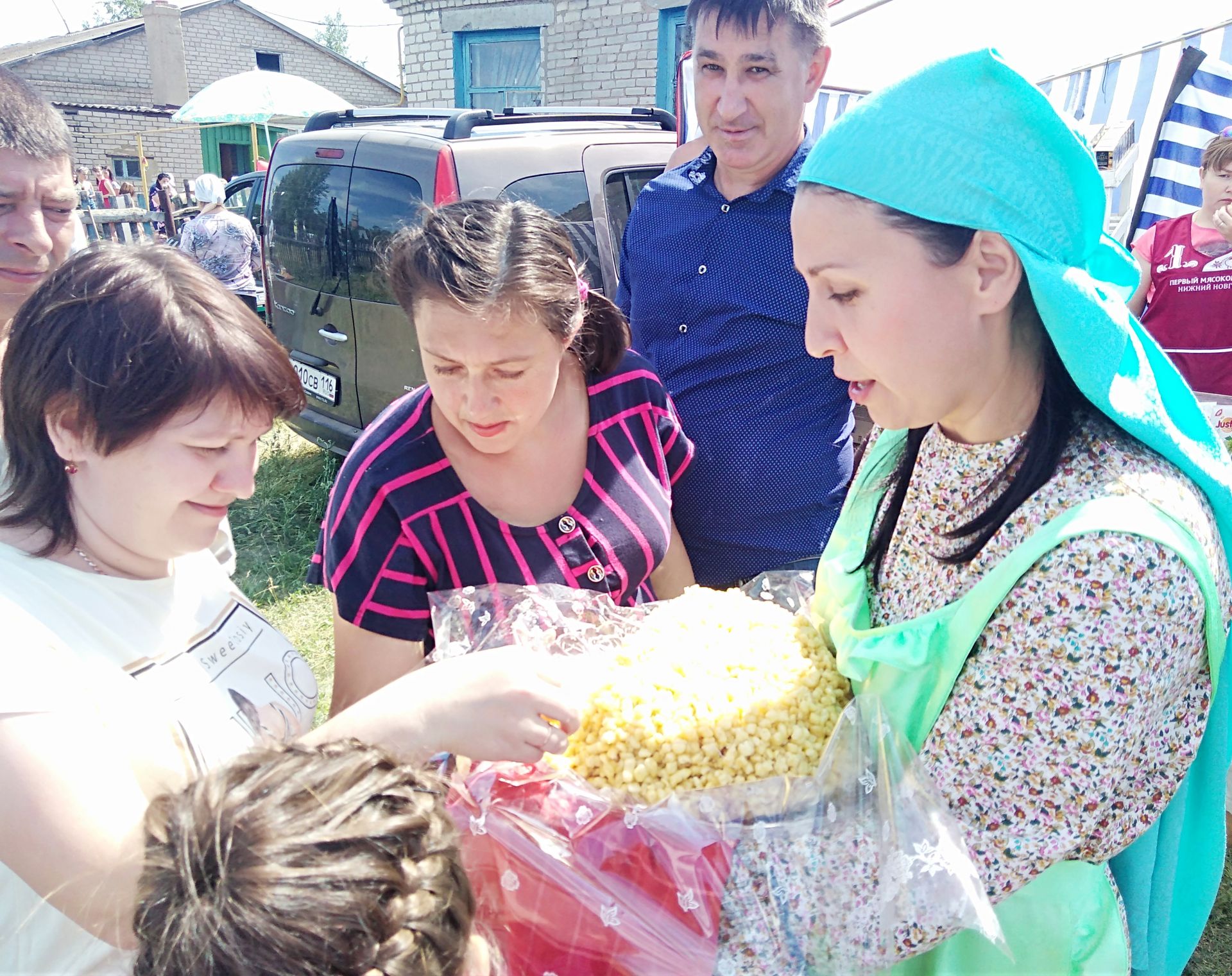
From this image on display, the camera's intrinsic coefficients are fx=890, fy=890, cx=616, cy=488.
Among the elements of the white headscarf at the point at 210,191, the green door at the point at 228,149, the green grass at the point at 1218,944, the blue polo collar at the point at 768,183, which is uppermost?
the blue polo collar at the point at 768,183

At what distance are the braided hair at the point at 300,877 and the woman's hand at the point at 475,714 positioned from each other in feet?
0.66

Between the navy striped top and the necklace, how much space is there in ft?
1.45

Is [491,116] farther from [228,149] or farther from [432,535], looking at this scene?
[228,149]

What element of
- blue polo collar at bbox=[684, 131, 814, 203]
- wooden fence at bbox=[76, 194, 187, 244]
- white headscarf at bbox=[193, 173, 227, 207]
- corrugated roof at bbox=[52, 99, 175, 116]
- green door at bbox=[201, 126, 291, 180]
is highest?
blue polo collar at bbox=[684, 131, 814, 203]

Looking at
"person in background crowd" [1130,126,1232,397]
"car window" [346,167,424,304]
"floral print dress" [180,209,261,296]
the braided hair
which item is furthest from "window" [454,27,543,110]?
the braided hair

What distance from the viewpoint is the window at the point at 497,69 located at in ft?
39.1

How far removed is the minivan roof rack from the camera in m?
4.79

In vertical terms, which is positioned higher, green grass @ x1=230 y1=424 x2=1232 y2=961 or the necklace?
the necklace

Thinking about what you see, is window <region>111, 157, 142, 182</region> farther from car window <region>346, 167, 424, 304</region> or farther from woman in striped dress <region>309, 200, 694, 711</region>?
woman in striped dress <region>309, 200, 694, 711</region>

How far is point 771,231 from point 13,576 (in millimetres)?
1933

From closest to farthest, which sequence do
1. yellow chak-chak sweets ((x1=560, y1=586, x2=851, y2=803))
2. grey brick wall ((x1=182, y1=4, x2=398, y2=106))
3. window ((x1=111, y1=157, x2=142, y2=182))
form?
yellow chak-chak sweets ((x1=560, y1=586, x2=851, y2=803)), window ((x1=111, y1=157, x2=142, y2=182)), grey brick wall ((x1=182, y1=4, x2=398, y2=106))

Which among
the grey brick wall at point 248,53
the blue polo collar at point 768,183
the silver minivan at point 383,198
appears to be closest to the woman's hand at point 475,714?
the blue polo collar at point 768,183

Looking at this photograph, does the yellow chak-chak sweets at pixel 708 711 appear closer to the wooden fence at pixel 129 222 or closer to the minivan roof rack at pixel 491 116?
the minivan roof rack at pixel 491 116

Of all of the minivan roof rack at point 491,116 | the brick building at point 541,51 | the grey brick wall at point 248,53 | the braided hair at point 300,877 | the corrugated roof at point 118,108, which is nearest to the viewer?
the braided hair at point 300,877
